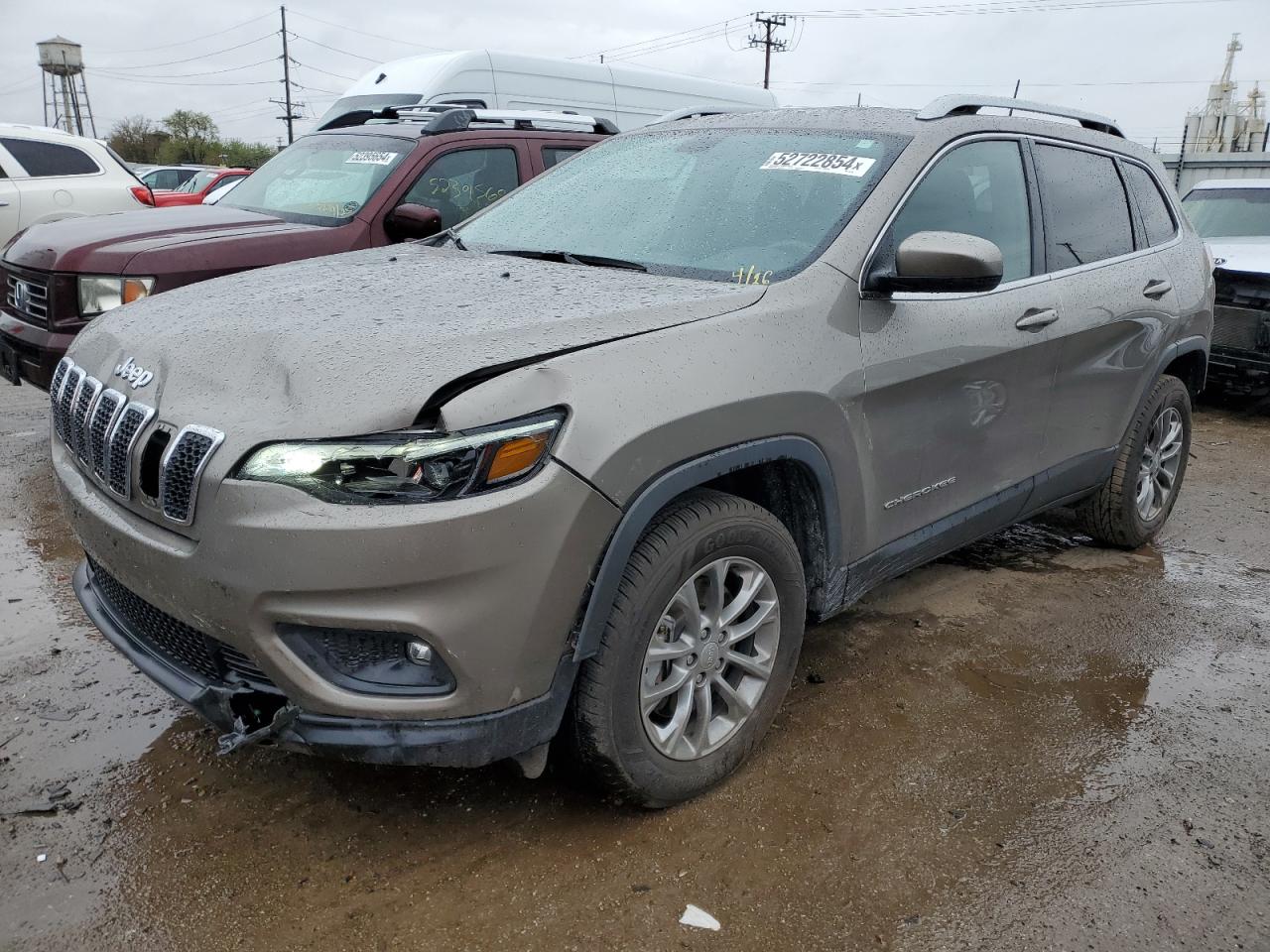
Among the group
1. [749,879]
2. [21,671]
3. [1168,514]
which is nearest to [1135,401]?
[1168,514]

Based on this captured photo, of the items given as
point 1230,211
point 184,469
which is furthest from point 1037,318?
point 1230,211

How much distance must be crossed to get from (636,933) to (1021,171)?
283 cm

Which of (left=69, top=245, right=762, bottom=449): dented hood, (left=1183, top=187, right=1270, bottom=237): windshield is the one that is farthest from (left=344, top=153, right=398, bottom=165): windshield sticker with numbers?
(left=1183, top=187, right=1270, bottom=237): windshield

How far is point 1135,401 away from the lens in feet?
13.9

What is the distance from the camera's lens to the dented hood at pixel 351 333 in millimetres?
2072

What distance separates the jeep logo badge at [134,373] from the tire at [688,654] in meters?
1.20

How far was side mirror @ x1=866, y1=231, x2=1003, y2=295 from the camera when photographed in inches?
107

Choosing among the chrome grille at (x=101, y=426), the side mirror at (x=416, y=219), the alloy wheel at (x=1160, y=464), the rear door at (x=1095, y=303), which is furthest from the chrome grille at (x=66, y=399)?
the alloy wheel at (x=1160, y=464)

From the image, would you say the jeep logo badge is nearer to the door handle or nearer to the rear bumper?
the door handle

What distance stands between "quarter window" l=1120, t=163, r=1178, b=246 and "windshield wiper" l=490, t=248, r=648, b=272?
2.45 metres

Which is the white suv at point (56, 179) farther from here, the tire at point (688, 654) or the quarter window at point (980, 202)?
the tire at point (688, 654)

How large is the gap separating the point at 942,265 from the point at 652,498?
3.61ft

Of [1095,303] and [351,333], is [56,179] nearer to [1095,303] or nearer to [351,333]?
[351,333]

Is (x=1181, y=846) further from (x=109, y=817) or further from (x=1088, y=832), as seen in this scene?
(x=109, y=817)
